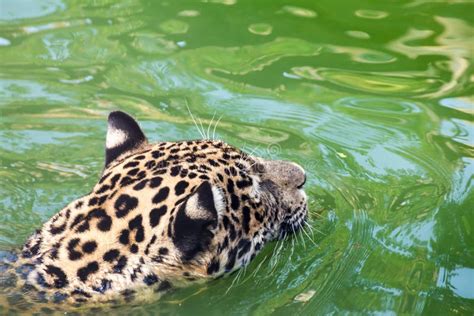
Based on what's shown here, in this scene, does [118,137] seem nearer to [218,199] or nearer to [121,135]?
[121,135]

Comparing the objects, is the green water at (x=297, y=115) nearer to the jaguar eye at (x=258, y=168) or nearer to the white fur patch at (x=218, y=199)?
the jaguar eye at (x=258, y=168)

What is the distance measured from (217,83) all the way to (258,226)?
3.52m

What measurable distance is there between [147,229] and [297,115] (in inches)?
150

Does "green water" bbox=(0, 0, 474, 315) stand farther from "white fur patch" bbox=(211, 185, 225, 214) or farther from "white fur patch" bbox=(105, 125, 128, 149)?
"white fur patch" bbox=(105, 125, 128, 149)

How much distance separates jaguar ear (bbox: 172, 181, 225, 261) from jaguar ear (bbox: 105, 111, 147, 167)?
100 centimetres

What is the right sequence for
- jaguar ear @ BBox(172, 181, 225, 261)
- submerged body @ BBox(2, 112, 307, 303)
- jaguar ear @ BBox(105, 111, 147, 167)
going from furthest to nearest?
1. jaguar ear @ BBox(105, 111, 147, 167)
2. submerged body @ BBox(2, 112, 307, 303)
3. jaguar ear @ BBox(172, 181, 225, 261)

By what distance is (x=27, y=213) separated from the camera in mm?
7918

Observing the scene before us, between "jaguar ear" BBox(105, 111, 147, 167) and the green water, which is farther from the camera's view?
the green water

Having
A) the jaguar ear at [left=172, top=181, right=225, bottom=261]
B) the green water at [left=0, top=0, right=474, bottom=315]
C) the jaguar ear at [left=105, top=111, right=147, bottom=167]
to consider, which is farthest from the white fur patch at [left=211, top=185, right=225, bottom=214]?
the jaguar ear at [left=105, top=111, right=147, bottom=167]

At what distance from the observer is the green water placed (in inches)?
Answer: 274

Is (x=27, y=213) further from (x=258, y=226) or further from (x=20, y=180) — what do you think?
(x=258, y=226)

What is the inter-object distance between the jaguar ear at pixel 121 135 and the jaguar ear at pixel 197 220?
1002 mm

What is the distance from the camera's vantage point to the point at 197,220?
561 centimetres

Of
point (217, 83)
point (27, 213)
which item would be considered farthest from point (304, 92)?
point (27, 213)
